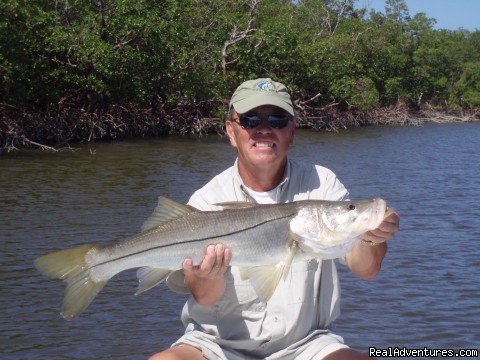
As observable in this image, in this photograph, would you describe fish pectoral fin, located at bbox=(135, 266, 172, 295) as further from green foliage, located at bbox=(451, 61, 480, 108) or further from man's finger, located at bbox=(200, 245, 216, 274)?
green foliage, located at bbox=(451, 61, 480, 108)

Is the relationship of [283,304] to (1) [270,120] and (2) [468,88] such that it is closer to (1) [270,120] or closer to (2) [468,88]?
(1) [270,120]

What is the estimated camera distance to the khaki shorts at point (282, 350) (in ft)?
12.6

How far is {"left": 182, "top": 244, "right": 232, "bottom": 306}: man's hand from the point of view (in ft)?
12.0

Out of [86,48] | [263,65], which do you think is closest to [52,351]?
[86,48]

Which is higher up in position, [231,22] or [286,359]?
[231,22]

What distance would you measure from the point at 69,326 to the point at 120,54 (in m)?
20.2

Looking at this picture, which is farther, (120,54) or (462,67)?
(462,67)

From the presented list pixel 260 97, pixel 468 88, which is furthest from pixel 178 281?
pixel 468 88

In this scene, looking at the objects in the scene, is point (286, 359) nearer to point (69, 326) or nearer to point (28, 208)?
point (69, 326)

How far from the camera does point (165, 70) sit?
2906 cm

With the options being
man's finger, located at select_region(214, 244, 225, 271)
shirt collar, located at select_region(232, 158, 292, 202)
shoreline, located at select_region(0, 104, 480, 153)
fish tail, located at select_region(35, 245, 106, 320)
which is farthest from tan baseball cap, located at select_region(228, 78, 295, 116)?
shoreline, located at select_region(0, 104, 480, 153)

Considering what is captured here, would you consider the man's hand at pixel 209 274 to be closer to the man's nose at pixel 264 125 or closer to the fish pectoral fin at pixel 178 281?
the fish pectoral fin at pixel 178 281

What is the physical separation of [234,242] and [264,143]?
0.71 meters

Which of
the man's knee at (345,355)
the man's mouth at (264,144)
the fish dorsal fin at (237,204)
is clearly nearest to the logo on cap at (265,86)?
the man's mouth at (264,144)
